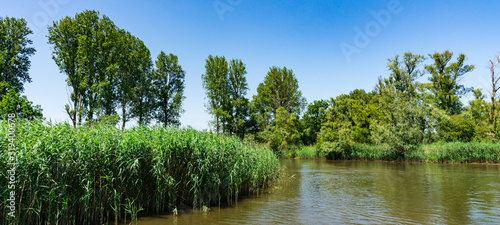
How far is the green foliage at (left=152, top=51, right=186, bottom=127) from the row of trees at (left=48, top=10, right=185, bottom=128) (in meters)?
1.87

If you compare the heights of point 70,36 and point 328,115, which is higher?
point 70,36

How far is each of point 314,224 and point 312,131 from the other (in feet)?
185

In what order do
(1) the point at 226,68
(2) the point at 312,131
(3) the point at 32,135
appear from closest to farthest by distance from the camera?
1. (3) the point at 32,135
2. (1) the point at 226,68
3. (2) the point at 312,131

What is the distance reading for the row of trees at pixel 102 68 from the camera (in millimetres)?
32406

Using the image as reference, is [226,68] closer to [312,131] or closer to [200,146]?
[312,131]

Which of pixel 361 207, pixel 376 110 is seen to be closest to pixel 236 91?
pixel 376 110

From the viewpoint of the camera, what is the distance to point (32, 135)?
7117 millimetres

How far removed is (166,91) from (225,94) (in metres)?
12.3

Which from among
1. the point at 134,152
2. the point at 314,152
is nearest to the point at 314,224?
the point at 134,152

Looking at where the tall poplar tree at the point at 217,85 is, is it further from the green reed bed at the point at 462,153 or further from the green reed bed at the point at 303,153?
the green reed bed at the point at 462,153

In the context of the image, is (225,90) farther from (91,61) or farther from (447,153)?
(447,153)

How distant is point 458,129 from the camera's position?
40.0 m

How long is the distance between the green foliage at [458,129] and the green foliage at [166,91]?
41110mm

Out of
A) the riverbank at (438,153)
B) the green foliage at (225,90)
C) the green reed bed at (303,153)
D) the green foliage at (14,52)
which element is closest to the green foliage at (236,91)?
the green foliage at (225,90)
